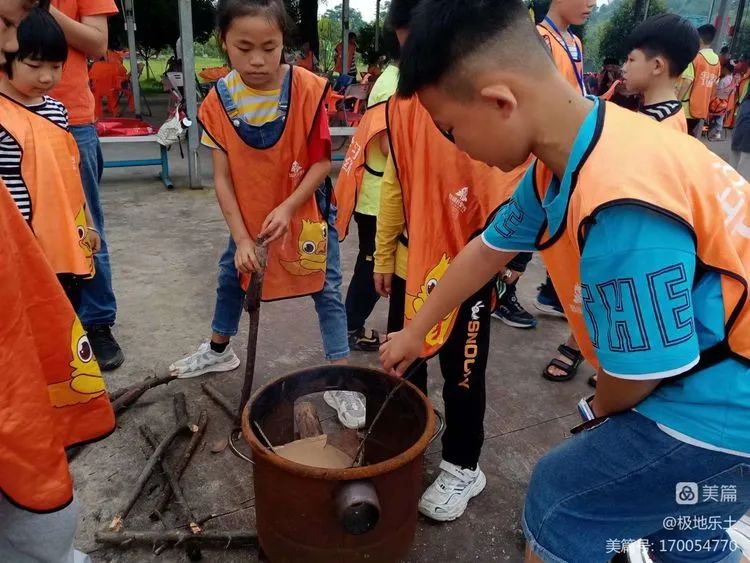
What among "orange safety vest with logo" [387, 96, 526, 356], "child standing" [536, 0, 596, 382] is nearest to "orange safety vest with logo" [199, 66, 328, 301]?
"orange safety vest with logo" [387, 96, 526, 356]

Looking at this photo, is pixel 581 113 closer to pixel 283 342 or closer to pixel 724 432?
pixel 724 432

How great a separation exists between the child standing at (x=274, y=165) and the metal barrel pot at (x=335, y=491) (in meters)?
0.63

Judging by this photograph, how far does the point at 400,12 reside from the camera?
190 cm

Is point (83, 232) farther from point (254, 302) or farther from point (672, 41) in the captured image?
point (672, 41)

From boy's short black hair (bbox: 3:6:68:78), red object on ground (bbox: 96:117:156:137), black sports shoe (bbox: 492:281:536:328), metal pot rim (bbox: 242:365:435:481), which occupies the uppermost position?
boy's short black hair (bbox: 3:6:68:78)

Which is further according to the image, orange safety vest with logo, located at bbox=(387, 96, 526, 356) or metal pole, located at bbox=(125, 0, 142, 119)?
metal pole, located at bbox=(125, 0, 142, 119)

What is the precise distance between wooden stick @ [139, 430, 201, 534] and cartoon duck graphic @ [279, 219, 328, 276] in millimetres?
896

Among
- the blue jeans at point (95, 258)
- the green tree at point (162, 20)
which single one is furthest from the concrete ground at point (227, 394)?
the green tree at point (162, 20)

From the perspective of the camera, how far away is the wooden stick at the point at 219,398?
2.61m

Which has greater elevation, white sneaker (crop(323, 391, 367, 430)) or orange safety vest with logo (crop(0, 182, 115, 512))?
orange safety vest with logo (crop(0, 182, 115, 512))

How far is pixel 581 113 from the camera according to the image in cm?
109

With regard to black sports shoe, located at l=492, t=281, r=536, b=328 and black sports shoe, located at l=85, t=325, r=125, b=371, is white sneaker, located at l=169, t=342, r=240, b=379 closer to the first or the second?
black sports shoe, located at l=85, t=325, r=125, b=371

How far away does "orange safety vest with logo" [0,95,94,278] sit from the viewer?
2072mm

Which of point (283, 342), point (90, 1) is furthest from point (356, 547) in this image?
point (90, 1)
